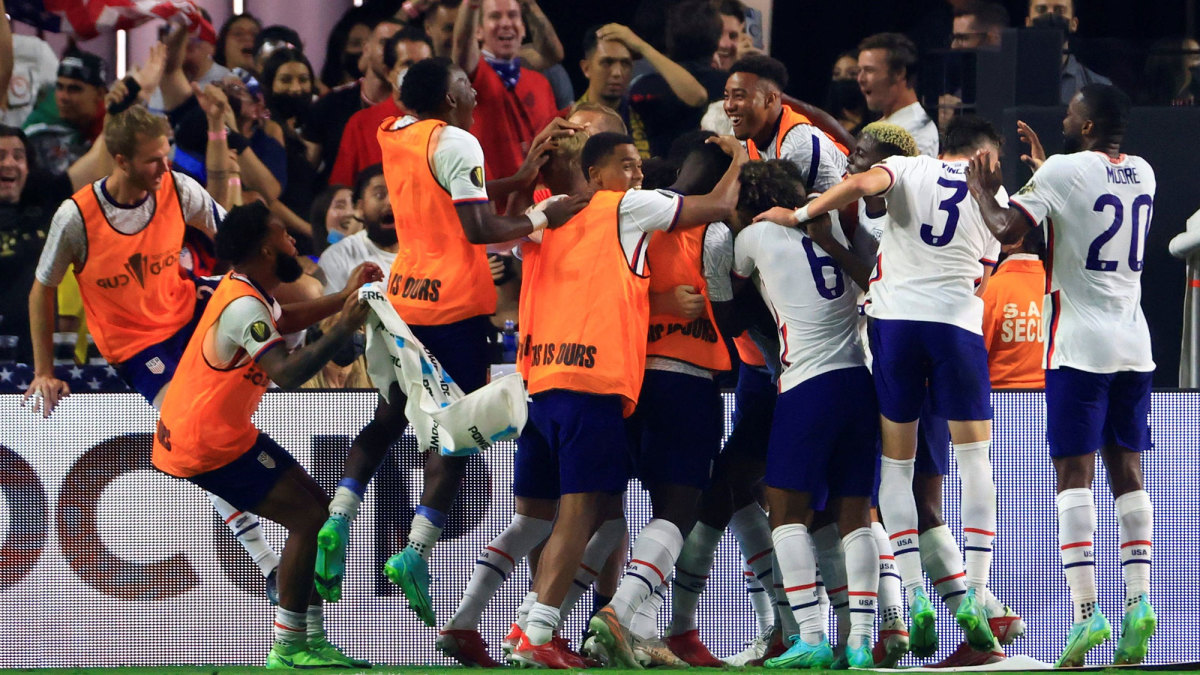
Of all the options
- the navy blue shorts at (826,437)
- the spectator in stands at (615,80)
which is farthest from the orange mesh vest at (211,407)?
the spectator in stands at (615,80)

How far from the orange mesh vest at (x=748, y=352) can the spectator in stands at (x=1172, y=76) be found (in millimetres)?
3498

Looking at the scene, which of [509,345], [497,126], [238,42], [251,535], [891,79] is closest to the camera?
[251,535]

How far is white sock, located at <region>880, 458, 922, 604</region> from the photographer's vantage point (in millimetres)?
6465

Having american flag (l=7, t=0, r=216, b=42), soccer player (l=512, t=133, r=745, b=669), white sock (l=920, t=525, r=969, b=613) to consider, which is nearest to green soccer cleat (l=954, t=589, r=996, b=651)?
white sock (l=920, t=525, r=969, b=613)

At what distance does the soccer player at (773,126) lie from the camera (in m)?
7.15

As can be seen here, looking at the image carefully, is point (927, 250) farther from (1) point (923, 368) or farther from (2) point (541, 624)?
(2) point (541, 624)

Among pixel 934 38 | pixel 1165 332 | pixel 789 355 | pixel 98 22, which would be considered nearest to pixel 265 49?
pixel 98 22

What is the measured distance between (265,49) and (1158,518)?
232 inches

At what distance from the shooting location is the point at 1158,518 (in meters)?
7.40

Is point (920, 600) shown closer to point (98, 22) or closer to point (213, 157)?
point (213, 157)

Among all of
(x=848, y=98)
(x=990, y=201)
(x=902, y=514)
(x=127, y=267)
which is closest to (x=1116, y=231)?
(x=990, y=201)

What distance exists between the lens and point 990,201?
642 cm

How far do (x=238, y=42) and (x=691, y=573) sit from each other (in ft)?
17.2

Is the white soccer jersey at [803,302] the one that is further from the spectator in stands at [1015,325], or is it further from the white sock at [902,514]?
the spectator in stands at [1015,325]
